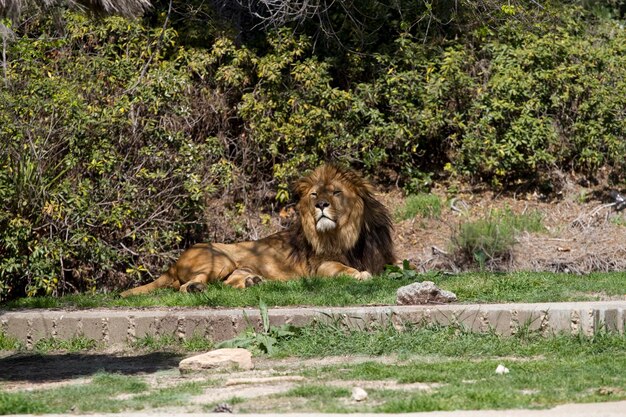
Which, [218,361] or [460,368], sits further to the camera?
[218,361]

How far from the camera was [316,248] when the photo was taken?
14812 millimetres

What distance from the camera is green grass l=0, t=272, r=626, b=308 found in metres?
12.0

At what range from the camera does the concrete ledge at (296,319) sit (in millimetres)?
10883

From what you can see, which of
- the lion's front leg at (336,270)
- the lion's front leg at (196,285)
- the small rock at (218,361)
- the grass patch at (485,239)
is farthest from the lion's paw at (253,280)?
the small rock at (218,361)

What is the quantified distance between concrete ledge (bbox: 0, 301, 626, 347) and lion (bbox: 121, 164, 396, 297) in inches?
81.6

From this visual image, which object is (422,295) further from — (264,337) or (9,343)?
(9,343)

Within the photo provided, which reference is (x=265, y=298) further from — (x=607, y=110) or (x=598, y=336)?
(x=607, y=110)

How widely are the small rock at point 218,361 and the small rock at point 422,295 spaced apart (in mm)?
2051

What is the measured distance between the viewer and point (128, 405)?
7.99 m

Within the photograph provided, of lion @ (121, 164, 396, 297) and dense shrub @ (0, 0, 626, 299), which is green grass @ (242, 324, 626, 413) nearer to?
lion @ (121, 164, 396, 297)

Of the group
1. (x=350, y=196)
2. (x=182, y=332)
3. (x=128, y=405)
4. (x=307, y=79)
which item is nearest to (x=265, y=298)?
(x=182, y=332)

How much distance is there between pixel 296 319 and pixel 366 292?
1.38 meters

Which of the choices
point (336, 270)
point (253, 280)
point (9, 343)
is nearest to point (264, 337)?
point (9, 343)

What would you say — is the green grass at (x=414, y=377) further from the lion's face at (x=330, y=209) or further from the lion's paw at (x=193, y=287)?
the lion's face at (x=330, y=209)
